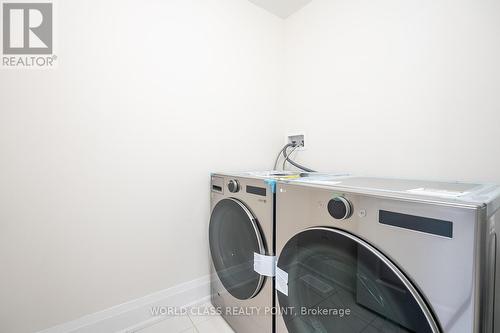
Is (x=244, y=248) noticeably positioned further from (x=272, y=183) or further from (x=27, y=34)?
(x=27, y=34)

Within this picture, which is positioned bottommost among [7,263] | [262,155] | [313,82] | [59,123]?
[7,263]

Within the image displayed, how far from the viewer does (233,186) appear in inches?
41.4

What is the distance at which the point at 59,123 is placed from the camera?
0.94m

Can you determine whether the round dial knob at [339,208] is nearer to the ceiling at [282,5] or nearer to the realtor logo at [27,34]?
the realtor logo at [27,34]

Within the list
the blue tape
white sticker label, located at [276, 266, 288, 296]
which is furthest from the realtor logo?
white sticker label, located at [276, 266, 288, 296]

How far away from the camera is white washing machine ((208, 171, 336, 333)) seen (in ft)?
2.84

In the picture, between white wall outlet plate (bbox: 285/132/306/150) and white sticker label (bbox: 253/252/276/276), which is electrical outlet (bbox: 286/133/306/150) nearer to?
white wall outlet plate (bbox: 285/132/306/150)

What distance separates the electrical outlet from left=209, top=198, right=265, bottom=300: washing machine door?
2.44 ft

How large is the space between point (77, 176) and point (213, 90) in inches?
33.7

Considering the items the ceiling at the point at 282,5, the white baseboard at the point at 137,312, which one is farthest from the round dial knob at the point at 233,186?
the ceiling at the point at 282,5

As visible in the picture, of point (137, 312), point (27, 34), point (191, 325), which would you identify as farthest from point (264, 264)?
point (27, 34)

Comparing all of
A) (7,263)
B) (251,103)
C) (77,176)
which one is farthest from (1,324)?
(251,103)

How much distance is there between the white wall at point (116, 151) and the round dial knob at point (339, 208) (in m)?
0.88

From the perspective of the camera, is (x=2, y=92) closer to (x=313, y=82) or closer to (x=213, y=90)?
(x=213, y=90)
